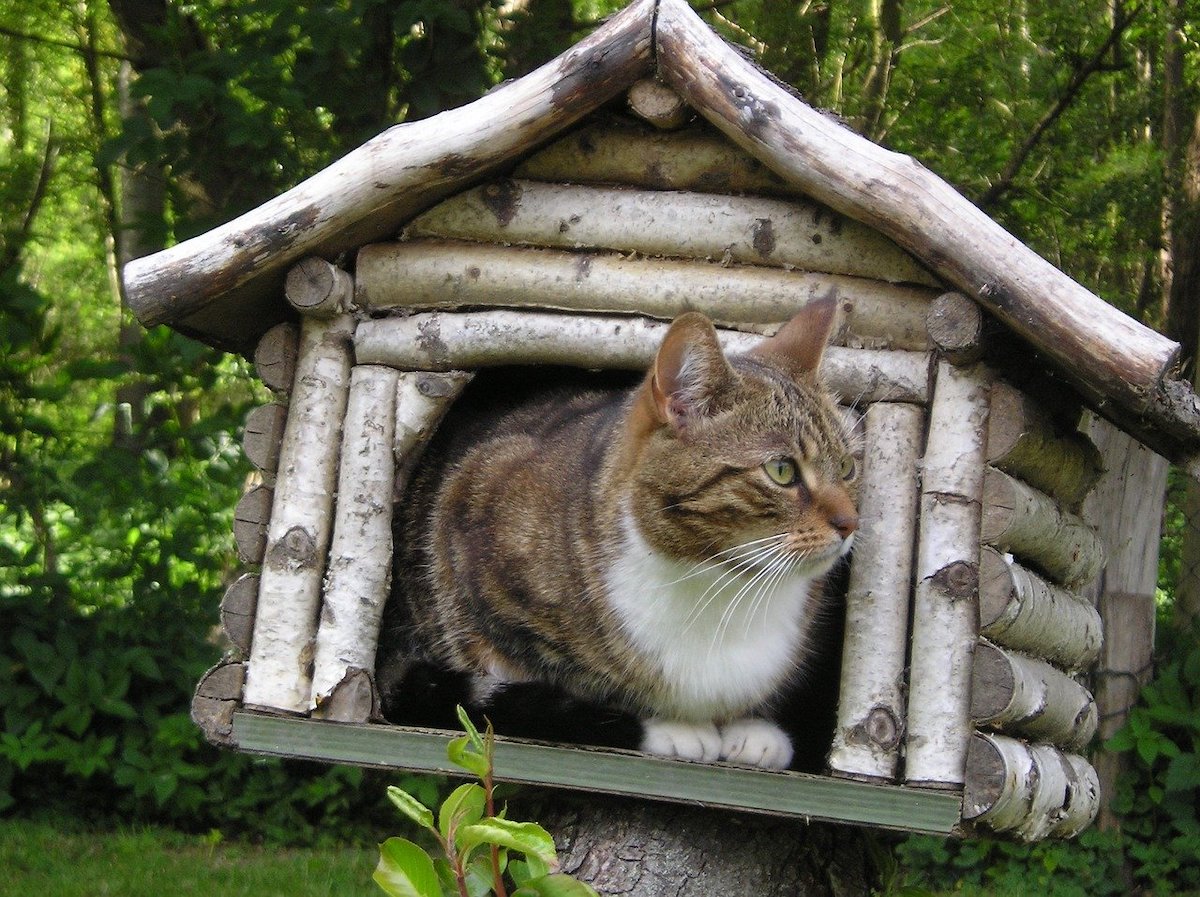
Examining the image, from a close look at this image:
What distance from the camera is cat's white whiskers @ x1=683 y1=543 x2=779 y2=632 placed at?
276cm

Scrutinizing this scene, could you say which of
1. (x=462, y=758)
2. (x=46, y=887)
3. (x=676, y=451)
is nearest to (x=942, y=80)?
(x=676, y=451)

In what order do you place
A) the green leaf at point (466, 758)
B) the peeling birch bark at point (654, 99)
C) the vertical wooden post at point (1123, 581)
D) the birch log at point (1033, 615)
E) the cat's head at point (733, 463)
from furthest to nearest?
the vertical wooden post at point (1123, 581) → the peeling birch bark at point (654, 99) → the birch log at point (1033, 615) → the cat's head at point (733, 463) → the green leaf at point (466, 758)

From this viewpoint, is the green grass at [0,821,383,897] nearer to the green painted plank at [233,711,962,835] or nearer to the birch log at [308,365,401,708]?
the birch log at [308,365,401,708]

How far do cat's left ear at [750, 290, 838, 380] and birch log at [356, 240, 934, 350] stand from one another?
125mm

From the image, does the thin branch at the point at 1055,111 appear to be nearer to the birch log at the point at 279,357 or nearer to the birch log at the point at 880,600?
the birch log at the point at 880,600

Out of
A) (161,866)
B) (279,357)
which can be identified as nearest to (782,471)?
(279,357)

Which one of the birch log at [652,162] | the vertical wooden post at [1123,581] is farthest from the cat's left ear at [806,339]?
the vertical wooden post at [1123,581]

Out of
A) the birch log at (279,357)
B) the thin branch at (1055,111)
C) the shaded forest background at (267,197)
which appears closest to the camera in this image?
the birch log at (279,357)

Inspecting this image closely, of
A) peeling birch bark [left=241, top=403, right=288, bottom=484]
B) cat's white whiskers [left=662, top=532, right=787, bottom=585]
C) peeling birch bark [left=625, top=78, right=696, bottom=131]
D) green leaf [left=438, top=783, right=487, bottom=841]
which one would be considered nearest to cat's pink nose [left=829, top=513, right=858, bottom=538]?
cat's white whiskers [left=662, top=532, right=787, bottom=585]

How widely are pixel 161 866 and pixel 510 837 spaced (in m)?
4.29

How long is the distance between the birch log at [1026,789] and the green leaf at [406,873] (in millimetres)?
1518

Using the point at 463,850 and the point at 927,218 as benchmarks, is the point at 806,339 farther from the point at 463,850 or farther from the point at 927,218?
the point at 463,850

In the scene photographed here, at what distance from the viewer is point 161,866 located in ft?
17.4

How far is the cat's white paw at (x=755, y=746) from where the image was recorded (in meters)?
3.00
